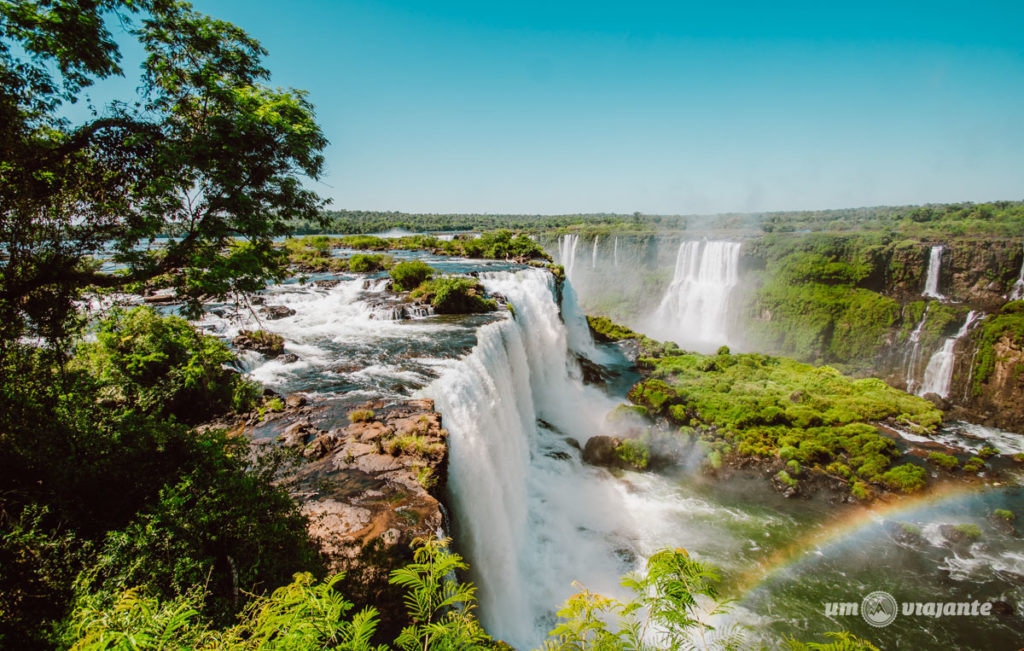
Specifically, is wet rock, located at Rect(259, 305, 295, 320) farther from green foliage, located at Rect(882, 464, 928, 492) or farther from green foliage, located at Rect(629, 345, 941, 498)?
green foliage, located at Rect(882, 464, 928, 492)

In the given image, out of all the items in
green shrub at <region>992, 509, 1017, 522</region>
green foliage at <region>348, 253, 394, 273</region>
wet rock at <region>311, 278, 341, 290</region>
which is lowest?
green shrub at <region>992, 509, 1017, 522</region>

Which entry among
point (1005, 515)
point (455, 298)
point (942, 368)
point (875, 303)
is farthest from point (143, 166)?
point (875, 303)

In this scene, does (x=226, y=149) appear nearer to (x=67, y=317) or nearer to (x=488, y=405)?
(x=67, y=317)

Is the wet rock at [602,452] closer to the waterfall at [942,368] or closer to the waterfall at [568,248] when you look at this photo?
the waterfall at [942,368]

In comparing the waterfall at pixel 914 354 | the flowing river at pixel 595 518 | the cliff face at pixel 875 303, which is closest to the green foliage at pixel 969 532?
the flowing river at pixel 595 518

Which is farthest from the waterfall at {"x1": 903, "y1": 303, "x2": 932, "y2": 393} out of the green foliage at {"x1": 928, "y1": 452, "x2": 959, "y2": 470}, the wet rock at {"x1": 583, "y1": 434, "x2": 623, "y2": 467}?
the wet rock at {"x1": 583, "y1": 434, "x2": 623, "y2": 467}

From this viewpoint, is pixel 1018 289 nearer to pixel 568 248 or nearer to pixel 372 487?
pixel 568 248
